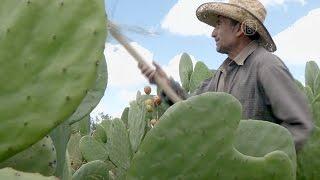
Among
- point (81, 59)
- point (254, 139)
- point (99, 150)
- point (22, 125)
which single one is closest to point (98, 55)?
point (81, 59)

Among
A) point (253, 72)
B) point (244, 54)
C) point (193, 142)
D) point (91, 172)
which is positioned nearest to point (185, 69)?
point (244, 54)

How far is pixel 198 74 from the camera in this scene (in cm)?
426

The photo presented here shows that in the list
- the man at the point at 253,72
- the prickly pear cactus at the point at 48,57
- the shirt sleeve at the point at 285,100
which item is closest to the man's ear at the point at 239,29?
the man at the point at 253,72

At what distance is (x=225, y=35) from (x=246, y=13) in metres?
0.16

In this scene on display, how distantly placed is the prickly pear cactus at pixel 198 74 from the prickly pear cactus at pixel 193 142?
9.49 feet

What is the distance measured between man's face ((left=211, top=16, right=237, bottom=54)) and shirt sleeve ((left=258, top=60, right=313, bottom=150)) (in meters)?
0.31

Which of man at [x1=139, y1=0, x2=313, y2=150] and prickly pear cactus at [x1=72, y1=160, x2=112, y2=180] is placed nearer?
prickly pear cactus at [x1=72, y1=160, x2=112, y2=180]

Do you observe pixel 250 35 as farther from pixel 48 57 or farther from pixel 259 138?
pixel 48 57

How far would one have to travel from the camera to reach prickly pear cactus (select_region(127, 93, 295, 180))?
130 centimetres

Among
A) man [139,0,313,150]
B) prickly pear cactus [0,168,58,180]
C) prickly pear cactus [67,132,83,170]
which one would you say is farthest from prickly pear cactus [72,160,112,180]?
prickly pear cactus [67,132,83,170]

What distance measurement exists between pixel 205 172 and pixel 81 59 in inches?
14.8

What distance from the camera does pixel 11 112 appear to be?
1.15 metres

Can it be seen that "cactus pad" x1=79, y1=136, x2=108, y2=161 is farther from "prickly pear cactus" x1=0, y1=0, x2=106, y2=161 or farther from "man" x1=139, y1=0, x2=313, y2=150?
"prickly pear cactus" x1=0, y1=0, x2=106, y2=161

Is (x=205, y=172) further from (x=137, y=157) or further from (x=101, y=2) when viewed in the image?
(x=101, y=2)
